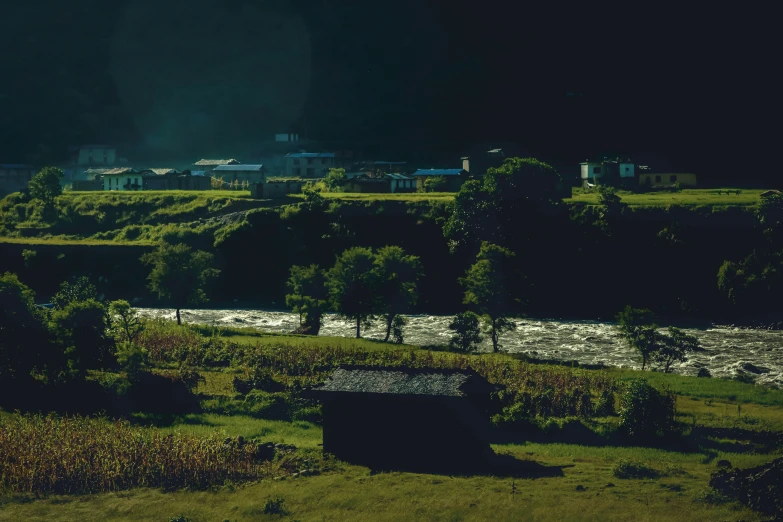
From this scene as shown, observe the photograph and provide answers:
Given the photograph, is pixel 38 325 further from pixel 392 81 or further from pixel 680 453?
pixel 392 81

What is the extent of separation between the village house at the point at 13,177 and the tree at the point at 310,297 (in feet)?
244

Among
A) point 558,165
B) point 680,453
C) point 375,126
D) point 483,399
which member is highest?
point 375,126

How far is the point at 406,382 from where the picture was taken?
3328cm

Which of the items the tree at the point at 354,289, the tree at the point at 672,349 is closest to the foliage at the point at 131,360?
the tree at the point at 354,289

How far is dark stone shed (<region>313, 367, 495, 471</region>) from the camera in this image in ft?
106

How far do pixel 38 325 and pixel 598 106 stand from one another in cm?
14016

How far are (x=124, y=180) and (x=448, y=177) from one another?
3888cm

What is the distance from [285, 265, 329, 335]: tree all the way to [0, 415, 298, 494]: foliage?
30.6 metres

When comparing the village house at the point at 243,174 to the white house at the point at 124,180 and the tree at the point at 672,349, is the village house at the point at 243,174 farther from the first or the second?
the tree at the point at 672,349

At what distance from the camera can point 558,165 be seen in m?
137

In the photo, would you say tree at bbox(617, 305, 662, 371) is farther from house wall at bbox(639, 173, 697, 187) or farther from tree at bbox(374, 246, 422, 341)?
house wall at bbox(639, 173, 697, 187)

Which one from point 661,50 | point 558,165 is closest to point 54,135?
point 558,165

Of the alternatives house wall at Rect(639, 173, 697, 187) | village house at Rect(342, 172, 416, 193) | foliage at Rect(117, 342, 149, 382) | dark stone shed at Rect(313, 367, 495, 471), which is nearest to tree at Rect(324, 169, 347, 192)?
village house at Rect(342, 172, 416, 193)

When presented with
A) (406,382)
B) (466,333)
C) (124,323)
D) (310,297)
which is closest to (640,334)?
(466,333)
